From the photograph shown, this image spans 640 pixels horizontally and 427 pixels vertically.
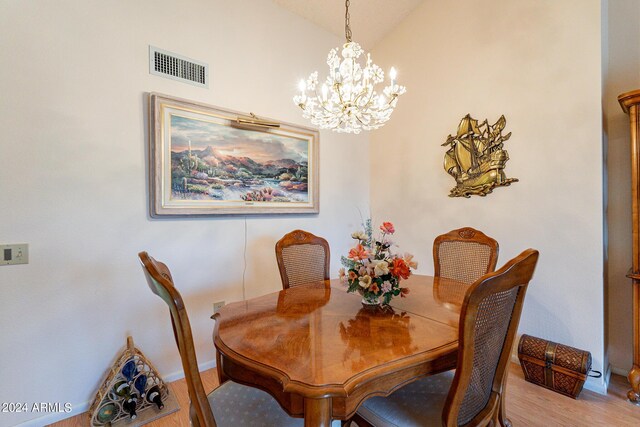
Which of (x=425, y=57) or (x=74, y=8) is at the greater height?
(x=425, y=57)

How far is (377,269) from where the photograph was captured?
1.39 metres

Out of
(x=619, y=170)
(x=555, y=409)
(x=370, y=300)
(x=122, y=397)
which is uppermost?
(x=619, y=170)

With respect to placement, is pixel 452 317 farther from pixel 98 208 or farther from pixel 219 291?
pixel 98 208

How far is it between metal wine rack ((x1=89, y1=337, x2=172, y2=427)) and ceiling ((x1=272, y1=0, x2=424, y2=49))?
3.36m

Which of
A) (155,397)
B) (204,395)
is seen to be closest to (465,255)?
(204,395)

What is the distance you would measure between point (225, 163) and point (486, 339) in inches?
88.5

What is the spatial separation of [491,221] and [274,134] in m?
2.22

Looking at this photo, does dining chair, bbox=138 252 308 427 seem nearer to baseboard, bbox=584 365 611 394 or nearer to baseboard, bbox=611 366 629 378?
baseboard, bbox=584 365 611 394

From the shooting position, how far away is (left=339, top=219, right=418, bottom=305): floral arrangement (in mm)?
1402

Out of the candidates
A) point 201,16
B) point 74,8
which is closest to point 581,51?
point 201,16

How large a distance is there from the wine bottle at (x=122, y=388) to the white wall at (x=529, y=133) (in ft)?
9.19

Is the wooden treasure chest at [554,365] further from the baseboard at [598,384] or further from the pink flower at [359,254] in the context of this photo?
the pink flower at [359,254]

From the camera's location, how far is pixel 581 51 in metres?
2.12

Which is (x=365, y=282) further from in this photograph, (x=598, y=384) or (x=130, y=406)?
(x=598, y=384)
